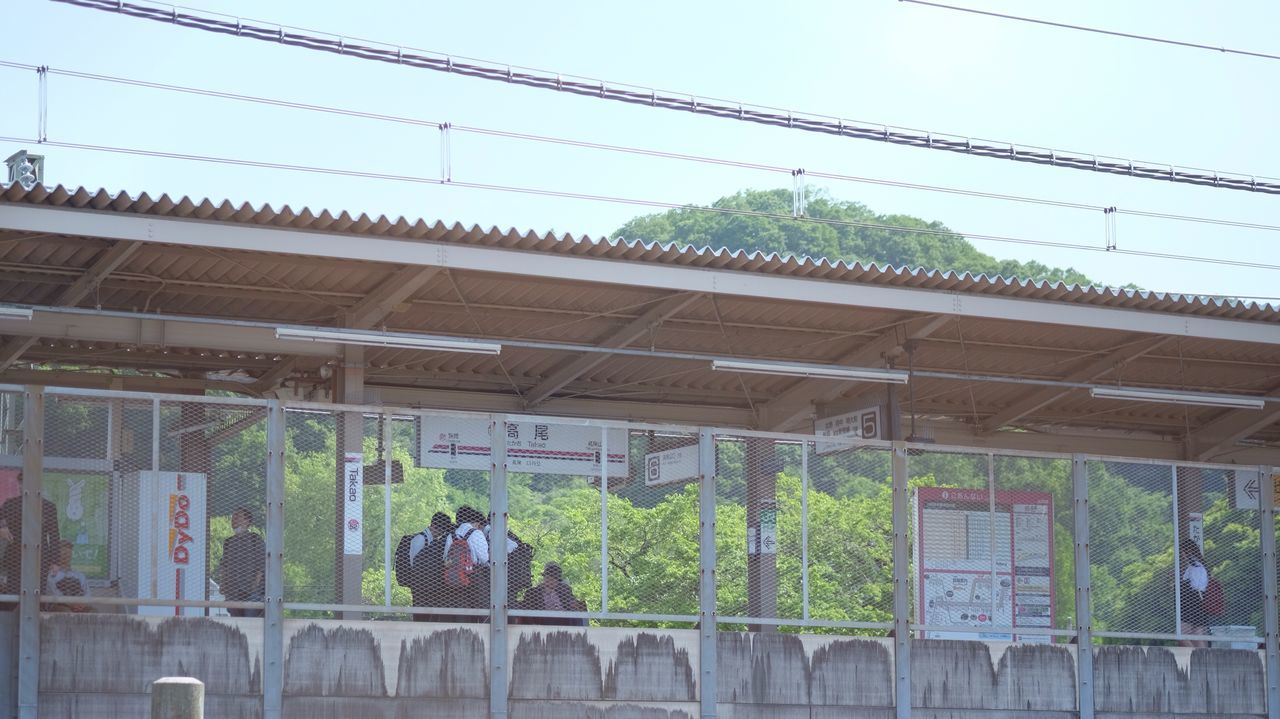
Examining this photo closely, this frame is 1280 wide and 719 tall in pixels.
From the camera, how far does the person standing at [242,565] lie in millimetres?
11188

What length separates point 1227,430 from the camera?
18.4m

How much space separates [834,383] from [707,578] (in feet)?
14.2

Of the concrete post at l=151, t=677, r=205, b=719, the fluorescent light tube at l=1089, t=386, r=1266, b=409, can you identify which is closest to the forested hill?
the fluorescent light tube at l=1089, t=386, r=1266, b=409

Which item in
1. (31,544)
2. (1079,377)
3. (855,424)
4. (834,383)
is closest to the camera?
(31,544)

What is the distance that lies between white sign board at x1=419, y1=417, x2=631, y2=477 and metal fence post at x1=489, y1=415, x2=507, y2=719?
3.6 inches

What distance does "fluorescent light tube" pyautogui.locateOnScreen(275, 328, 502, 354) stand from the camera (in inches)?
475

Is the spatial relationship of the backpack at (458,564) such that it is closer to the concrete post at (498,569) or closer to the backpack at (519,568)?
the concrete post at (498,569)

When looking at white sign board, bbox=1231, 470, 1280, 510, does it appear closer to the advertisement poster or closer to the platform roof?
the platform roof

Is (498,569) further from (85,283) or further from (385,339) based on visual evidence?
(85,283)

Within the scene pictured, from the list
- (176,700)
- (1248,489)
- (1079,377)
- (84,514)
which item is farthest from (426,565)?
(1079,377)

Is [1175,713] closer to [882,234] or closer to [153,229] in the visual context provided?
[153,229]

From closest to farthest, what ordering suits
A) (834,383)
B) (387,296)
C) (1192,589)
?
(387,296), (1192,589), (834,383)

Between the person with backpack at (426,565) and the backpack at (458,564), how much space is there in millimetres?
52

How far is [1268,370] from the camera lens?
1666 centimetres
